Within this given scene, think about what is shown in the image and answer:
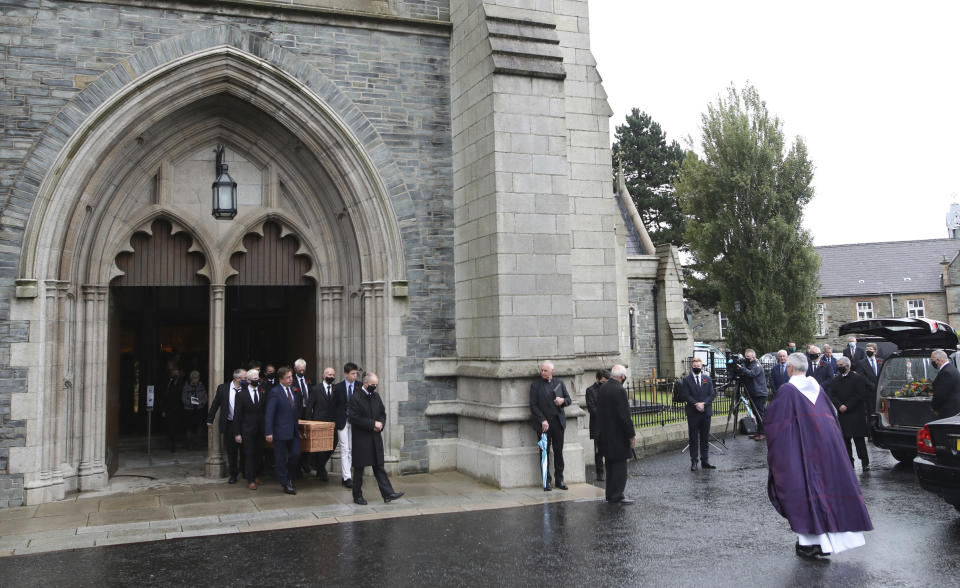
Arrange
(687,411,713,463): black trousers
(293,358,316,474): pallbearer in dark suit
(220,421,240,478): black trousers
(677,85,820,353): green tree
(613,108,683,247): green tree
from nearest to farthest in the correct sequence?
1. (293,358,316,474): pallbearer in dark suit
2. (220,421,240,478): black trousers
3. (687,411,713,463): black trousers
4. (677,85,820,353): green tree
5. (613,108,683,247): green tree

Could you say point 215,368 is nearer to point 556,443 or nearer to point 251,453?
point 251,453

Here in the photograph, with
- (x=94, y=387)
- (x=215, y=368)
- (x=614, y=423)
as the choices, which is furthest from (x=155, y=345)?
(x=614, y=423)

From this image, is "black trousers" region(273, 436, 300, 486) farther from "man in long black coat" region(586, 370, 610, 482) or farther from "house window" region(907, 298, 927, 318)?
"house window" region(907, 298, 927, 318)

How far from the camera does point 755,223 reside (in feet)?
95.9

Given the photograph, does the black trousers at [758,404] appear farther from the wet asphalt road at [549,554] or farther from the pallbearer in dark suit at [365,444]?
the pallbearer in dark suit at [365,444]

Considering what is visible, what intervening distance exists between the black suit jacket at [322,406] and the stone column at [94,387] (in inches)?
106

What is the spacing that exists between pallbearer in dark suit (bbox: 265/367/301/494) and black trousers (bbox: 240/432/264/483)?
1.34ft

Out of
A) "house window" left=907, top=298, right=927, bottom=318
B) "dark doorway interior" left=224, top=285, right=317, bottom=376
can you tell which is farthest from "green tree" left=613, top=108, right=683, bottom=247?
"dark doorway interior" left=224, top=285, right=317, bottom=376

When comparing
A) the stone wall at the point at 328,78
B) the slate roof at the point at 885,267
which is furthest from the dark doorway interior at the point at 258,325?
the slate roof at the point at 885,267

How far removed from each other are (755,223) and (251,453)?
972 inches

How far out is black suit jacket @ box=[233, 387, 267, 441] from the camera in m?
9.32

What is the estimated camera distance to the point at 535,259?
30.8ft

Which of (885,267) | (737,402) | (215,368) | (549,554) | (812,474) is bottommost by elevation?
(549,554)

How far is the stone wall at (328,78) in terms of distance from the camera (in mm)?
8602
